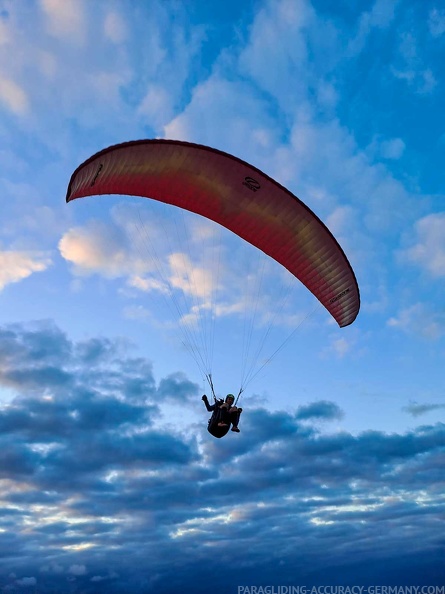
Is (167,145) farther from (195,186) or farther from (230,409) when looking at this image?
(230,409)

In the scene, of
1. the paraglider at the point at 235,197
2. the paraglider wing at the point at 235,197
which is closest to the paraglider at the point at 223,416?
the paraglider at the point at 235,197

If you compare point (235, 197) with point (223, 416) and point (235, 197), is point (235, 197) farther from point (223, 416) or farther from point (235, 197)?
point (223, 416)

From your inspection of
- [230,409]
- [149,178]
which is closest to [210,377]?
[230,409]

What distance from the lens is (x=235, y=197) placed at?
67.9 feet

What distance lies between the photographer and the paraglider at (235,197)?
59.4ft

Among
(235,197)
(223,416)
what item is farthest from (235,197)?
(223,416)

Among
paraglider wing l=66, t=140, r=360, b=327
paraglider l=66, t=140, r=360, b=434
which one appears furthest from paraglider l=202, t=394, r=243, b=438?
paraglider wing l=66, t=140, r=360, b=327

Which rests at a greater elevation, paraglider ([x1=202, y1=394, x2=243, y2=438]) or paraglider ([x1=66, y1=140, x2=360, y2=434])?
paraglider ([x1=66, y1=140, x2=360, y2=434])

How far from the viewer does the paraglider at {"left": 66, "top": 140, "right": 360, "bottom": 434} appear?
1811cm

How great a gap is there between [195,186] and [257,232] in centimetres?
309

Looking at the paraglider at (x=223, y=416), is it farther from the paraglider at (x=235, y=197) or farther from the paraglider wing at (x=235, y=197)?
the paraglider wing at (x=235, y=197)

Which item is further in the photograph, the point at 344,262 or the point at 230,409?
the point at 344,262

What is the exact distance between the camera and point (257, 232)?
21906mm

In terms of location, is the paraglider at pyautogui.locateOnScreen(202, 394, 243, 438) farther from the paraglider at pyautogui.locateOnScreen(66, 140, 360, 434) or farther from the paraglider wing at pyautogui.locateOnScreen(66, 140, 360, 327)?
the paraglider wing at pyautogui.locateOnScreen(66, 140, 360, 327)
